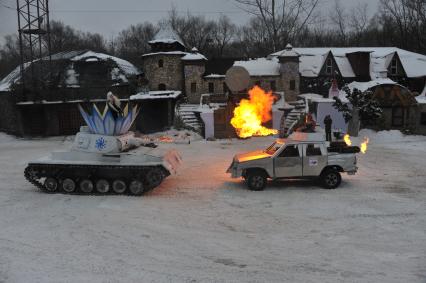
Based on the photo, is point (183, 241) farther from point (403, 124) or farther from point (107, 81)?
point (107, 81)

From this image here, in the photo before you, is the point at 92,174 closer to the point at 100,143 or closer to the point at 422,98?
the point at 100,143

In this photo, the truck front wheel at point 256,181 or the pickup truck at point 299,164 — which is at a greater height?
the pickup truck at point 299,164

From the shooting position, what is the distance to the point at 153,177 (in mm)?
13594

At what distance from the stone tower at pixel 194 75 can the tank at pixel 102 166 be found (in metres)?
21.2

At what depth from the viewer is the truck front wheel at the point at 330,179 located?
14.0 metres

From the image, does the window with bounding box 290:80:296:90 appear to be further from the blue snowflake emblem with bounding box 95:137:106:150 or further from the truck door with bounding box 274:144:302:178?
the blue snowflake emblem with bounding box 95:137:106:150

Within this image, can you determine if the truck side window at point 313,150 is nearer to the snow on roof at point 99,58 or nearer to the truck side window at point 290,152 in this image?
the truck side window at point 290,152

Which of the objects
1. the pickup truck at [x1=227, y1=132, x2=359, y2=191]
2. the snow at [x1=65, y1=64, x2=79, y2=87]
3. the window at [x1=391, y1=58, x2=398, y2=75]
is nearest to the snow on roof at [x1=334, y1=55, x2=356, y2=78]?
the window at [x1=391, y1=58, x2=398, y2=75]

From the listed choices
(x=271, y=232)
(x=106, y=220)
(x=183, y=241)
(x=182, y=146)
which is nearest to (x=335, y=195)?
(x=271, y=232)

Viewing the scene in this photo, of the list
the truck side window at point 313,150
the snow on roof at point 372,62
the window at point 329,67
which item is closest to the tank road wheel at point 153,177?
the truck side window at point 313,150

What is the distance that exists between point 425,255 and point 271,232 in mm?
3464

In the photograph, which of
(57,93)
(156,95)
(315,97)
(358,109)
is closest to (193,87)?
(156,95)

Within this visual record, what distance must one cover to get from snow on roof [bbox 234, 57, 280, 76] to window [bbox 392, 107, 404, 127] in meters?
9.93

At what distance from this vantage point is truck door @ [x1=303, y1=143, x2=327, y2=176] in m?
13.9
